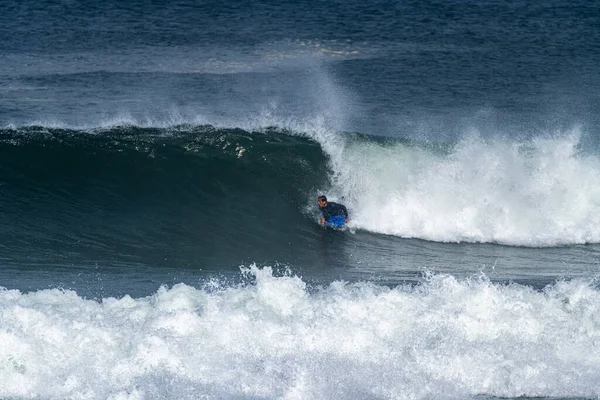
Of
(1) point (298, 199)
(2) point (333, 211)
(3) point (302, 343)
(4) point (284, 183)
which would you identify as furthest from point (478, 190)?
(3) point (302, 343)

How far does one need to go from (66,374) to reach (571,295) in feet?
24.1

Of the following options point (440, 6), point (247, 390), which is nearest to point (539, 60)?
point (440, 6)

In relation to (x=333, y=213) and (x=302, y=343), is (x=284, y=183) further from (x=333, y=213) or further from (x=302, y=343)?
(x=302, y=343)

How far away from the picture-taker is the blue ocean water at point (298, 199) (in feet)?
39.8

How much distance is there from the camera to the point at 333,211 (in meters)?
18.0

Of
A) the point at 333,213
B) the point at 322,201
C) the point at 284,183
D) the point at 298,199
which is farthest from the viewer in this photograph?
the point at 284,183

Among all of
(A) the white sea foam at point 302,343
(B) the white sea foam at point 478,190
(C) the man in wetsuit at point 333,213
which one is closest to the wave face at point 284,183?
(B) the white sea foam at point 478,190

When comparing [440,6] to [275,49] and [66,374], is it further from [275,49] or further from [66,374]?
[66,374]

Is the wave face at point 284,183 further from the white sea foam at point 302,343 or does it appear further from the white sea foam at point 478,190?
the white sea foam at point 302,343

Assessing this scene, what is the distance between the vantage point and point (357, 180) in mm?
20125

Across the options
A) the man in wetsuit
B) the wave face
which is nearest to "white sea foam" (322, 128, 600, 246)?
the wave face

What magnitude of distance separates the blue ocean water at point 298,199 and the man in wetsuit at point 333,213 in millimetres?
331

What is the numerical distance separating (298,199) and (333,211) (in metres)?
1.72

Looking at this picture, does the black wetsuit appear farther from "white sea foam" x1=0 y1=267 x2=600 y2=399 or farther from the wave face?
"white sea foam" x1=0 y1=267 x2=600 y2=399
